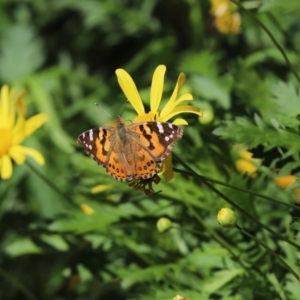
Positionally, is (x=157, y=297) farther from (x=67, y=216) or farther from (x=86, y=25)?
(x=86, y=25)

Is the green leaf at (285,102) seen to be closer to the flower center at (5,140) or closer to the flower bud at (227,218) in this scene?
the flower bud at (227,218)

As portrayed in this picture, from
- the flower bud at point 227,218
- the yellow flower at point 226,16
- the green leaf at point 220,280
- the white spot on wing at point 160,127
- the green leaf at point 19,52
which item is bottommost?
the green leaf at point 220,280

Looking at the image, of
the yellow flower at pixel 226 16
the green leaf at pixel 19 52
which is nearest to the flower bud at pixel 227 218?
the yellow flower at pixel 226 16

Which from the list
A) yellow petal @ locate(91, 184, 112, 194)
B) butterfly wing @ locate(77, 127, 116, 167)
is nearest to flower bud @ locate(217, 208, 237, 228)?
butterfly wing @ locate(77, 127, 116, 167)

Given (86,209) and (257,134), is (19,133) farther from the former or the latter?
(257,134)

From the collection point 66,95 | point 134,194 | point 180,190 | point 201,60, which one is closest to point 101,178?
point 134,194
